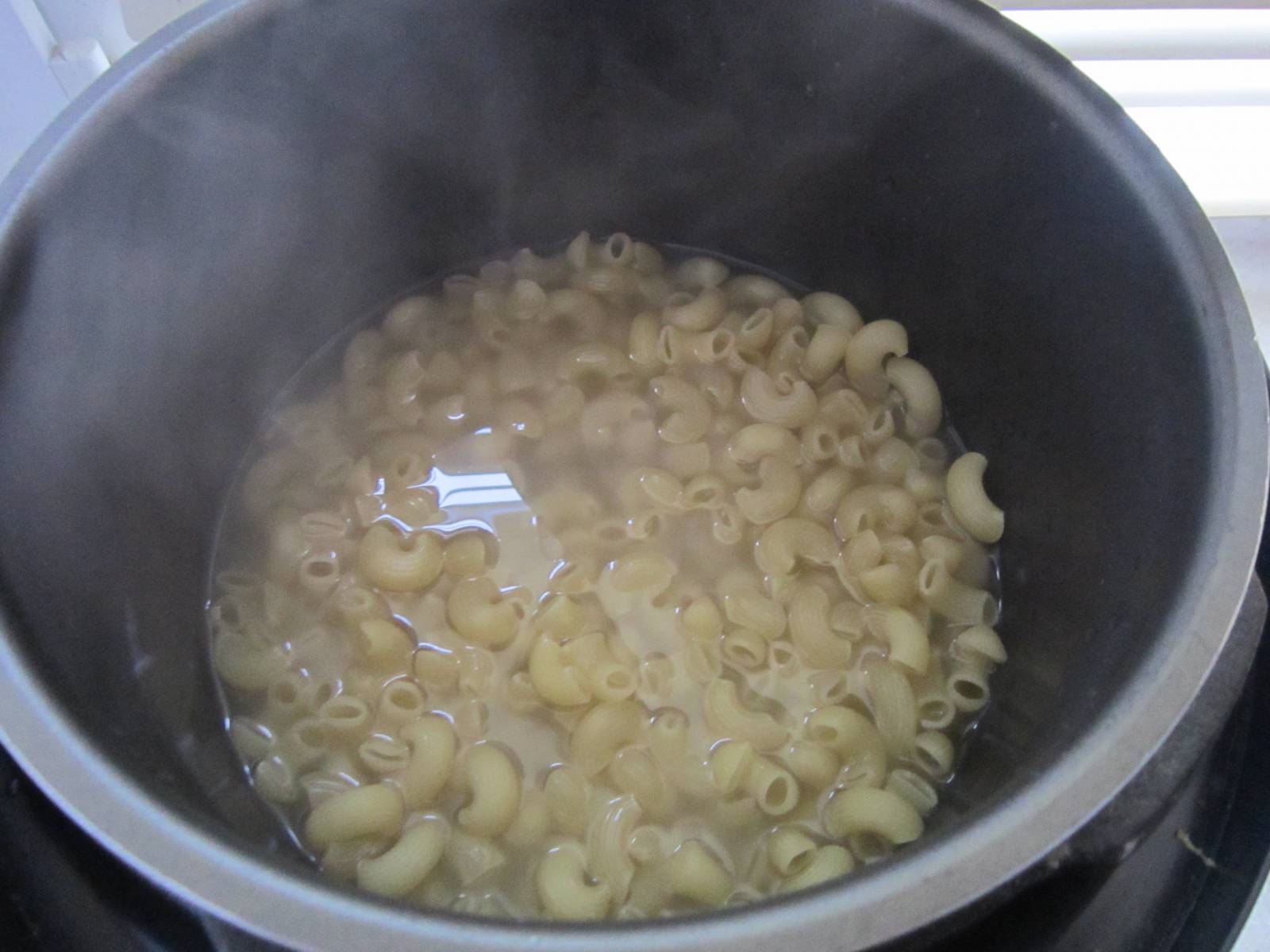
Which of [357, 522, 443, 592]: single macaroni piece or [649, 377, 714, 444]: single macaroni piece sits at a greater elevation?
[357, 522, 443, 592]: single macaroni piece

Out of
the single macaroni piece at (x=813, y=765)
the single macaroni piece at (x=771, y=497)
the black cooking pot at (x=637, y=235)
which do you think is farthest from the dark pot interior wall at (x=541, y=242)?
the single macaroni piece at (x=771, y=497)

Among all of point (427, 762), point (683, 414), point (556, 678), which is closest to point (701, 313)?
point (683, 414)

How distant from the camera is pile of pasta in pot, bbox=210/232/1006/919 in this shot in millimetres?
993

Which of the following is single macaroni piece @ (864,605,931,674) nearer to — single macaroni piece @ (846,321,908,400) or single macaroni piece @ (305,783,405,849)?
single macaroni piece @ (846,321,908,400)

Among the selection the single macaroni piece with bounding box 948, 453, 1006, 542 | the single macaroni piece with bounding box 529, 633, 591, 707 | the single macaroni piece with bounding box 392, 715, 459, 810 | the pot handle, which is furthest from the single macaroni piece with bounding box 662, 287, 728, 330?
the pot handle

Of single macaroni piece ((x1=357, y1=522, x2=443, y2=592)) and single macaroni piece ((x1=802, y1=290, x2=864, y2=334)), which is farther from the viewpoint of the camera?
single macaroni piece ((x1=802, y1=290, x2=864, y2=334))

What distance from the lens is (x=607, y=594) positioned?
1.15m

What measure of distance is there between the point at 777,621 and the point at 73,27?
40.0 inches

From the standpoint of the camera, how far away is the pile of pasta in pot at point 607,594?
0.99 m

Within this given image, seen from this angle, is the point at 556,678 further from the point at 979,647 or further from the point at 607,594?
the point at 979,647

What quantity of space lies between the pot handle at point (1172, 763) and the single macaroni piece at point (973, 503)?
328 millimetres

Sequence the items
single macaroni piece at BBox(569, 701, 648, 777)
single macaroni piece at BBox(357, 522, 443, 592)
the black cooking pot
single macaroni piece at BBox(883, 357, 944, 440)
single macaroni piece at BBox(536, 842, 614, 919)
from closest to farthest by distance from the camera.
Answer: the black cooking pot → single macaroni piece at BBox(536, 842, 614, 919) → single macaroni piece at BBox(569, 701, 648, 777) → single macaroni piece at BBox(357, 522, 443, 592) → single macaroni piece at BBox(883, 357, 944, 440)

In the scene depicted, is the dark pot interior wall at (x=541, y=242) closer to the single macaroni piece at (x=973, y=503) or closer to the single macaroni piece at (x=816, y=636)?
the single macaroni piece at (x=973, y=503)

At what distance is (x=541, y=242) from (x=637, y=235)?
121 mm
